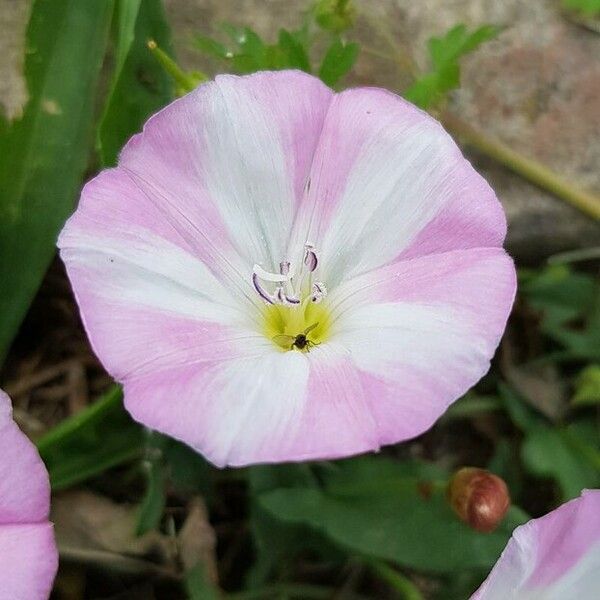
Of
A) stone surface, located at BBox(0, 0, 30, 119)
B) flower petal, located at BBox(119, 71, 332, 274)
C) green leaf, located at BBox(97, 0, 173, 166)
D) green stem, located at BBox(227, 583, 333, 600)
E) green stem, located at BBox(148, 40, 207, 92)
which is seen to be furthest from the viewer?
stone surface, located at BBox(0, 0, 30, 119)

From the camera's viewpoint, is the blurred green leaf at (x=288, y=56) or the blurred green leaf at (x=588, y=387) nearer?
the blurred green leaf at (x=288, y=56)

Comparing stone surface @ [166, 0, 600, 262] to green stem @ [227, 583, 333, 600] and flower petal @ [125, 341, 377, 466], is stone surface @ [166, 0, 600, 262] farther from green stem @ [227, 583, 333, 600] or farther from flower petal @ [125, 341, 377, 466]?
flower petal @ [125, 341, 377, 466]

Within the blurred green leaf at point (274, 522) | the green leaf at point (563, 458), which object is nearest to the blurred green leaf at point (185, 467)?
the blurred green leaf at point (274, 522)

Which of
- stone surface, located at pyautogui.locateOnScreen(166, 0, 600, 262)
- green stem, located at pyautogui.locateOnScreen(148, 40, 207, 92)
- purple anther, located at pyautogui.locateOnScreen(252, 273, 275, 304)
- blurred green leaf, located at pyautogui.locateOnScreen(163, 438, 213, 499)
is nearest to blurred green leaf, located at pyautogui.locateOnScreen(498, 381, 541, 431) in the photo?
stone surface, located at pyautogui.locateOnScreen(166, 0, 600, 262)

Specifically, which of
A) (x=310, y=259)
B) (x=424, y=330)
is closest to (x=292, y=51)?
(x=310, y=259)

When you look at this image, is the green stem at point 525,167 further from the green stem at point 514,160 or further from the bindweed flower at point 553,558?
the bindweed flower at point 553,558

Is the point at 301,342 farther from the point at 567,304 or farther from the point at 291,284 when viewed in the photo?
the point at 567,304
